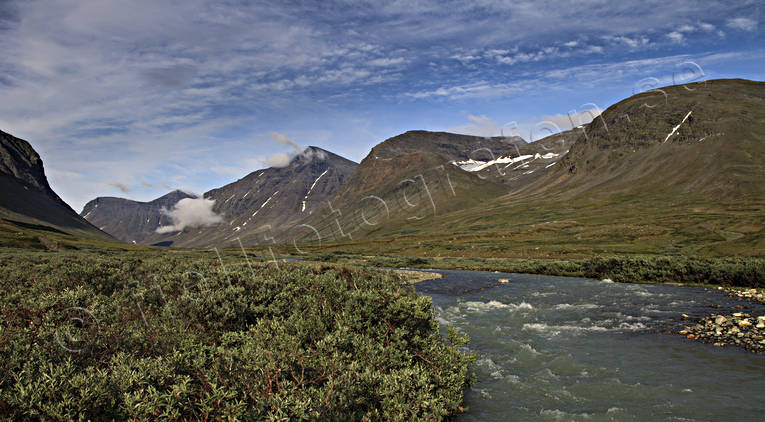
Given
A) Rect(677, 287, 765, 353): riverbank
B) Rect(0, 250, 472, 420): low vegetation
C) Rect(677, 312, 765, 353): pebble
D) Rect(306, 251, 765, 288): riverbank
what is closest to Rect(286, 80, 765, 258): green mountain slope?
Rect(306, 251, 765, 288): riverbank

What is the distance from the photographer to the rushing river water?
1473 cm

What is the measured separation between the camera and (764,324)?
78.8ft

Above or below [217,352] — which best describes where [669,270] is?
below

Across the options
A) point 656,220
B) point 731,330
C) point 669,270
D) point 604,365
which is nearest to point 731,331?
point 731,330

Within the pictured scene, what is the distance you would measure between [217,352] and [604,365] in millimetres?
18961

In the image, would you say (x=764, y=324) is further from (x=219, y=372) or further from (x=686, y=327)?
(x=219, y=372)

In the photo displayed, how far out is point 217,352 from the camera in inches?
437

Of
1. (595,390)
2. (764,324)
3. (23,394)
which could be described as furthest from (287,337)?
(764,324)

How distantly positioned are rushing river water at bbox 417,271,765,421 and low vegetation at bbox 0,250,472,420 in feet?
11.1

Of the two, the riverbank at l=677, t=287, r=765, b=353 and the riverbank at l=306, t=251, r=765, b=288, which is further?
the riverbank at l=306, t=251, r=765, b=288

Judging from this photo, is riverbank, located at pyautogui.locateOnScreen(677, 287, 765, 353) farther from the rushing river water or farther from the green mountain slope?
the green mountain slope

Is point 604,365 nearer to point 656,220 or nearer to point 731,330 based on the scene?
point 731,330

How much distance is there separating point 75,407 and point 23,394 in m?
0.90

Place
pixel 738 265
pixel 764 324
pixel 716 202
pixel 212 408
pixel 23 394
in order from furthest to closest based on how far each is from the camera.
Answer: pixel 716 202, pixel 738 265, pixel 764 324, pixel 212 408, pixel 23 394
